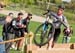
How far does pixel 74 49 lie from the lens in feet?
24.6

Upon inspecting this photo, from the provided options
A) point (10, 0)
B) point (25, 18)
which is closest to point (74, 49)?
point (25, 18)

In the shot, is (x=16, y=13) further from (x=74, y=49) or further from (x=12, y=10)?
(x=74, y=49)

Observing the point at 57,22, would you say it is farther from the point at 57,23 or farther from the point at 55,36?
the point at 55,36

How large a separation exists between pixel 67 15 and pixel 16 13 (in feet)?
3.67

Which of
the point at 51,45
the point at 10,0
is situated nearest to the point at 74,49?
the point at 51,45

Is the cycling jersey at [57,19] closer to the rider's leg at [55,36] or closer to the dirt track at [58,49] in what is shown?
the rider's leg at [55,36]

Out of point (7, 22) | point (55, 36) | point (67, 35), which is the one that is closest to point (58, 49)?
point (55, 36)

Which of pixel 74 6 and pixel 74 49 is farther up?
pixel 74 6

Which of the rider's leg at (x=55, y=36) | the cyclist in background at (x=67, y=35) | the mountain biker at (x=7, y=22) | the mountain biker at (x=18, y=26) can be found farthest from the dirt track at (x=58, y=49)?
the mountain biker at (x=7, y=22)

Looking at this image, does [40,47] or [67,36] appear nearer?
[40,47]

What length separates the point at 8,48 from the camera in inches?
299

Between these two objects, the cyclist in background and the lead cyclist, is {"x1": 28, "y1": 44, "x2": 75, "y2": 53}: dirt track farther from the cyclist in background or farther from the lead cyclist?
the cyclist in background

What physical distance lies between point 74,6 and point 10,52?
185 cm

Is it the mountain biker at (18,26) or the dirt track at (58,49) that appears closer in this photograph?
the dirt track at (58,49)
